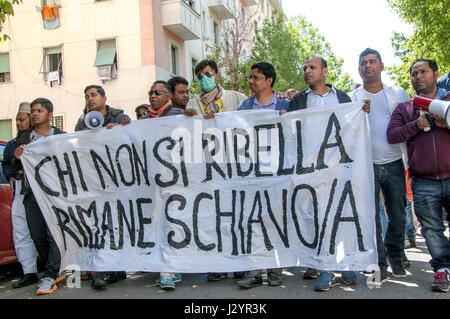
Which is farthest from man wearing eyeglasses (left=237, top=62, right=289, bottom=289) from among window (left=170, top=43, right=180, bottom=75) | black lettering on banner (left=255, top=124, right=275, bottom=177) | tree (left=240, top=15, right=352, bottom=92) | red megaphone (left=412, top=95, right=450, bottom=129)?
window (left=170, top=43, right=180, bottom=75)

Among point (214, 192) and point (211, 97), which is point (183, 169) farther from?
point (211, 97)

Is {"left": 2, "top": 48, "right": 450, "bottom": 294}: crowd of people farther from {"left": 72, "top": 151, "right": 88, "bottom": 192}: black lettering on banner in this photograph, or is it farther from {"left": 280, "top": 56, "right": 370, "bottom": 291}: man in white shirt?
{"left": 72, "top": 151, "right": 88, "bottom": 192}: black lettering on banner

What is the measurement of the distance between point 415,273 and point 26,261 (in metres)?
4.16

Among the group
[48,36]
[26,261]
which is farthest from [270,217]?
[48,36]

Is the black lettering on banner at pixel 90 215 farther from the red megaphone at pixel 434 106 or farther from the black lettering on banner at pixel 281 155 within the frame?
the red megaphone at pixel 434 106

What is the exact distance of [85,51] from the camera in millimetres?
19438

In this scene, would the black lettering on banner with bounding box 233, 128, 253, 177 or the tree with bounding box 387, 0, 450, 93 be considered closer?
the black lettering on banner with bounding box 233, 128, 253, 177

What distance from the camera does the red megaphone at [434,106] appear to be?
13.3 feet

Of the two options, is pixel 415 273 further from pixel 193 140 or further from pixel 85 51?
pixel 85 51

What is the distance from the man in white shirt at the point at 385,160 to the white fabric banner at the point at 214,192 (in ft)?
1.00

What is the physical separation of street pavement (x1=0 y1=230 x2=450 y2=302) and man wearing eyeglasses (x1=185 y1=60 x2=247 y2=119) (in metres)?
1.84

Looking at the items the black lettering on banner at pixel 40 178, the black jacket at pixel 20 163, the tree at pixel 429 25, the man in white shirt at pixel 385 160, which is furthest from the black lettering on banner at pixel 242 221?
the tree at pixel 429 25

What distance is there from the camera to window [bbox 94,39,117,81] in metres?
19.0

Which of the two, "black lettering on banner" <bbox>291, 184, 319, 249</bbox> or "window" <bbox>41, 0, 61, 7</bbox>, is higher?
"window" <bbox>41, 0, 61, 7</bbox>
